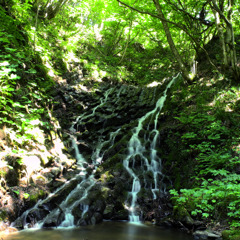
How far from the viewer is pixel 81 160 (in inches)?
333

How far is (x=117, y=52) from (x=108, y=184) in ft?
41.5

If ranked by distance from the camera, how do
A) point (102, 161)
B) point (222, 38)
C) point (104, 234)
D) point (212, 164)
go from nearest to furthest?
point (104, 234)
point (212, 164)
point (222, 38)
point (102, 161)

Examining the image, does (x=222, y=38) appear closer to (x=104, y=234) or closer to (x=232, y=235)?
(x=232, y=235)

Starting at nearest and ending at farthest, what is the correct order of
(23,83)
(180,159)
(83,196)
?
(83,196) → (180,159) → (23,83)

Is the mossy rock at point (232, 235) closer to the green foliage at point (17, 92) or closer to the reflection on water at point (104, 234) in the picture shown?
the reflection on water at point (104, 234)

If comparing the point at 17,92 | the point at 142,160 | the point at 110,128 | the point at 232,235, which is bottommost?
the point at 232,235

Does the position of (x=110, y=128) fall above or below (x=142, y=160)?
above

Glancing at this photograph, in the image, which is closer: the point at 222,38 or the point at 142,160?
the point at 142,160

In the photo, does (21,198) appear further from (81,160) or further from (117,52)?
(117,52)

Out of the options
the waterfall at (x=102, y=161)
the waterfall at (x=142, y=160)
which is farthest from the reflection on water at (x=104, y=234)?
the waterfall at (x=142, y=160)

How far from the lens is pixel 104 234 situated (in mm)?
4539

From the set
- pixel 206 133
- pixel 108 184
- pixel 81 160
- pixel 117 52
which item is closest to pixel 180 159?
pixel 206 133

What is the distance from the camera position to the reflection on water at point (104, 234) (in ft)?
14.0

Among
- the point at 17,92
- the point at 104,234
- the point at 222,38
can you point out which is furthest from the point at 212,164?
the point at 17,92
